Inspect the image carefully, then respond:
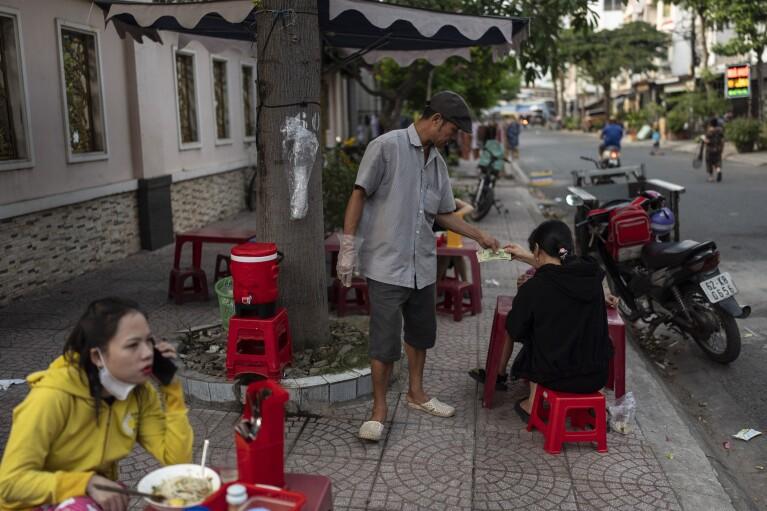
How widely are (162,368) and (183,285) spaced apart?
4937mm

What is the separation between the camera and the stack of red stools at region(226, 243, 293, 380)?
4.59m

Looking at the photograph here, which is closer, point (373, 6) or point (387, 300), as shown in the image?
point (387, 300)

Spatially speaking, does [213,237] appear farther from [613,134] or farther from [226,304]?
[613,134]

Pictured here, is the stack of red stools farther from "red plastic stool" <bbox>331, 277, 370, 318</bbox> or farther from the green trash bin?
"red plastic stool" <bbox>331, 277, 370, 318</bbox>

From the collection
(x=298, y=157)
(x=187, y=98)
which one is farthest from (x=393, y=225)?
(x=187, y=98)

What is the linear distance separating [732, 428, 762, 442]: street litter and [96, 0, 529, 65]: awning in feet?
10.7

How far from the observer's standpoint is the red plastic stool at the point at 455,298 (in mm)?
6680

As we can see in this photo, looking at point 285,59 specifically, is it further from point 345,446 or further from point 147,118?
point 147,118

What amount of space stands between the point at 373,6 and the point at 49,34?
4.46m

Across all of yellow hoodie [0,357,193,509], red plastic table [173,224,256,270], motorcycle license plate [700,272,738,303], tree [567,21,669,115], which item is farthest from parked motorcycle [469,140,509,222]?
tree [567,21,669,115]

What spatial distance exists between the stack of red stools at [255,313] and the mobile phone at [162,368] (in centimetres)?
210

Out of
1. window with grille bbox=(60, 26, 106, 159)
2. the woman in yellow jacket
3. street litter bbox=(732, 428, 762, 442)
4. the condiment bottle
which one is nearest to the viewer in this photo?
the condiment bottle

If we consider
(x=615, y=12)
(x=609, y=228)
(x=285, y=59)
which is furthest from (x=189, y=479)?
(x=615, y=12)

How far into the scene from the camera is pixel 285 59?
15.7ft
